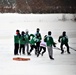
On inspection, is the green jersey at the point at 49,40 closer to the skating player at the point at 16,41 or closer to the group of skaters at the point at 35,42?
the group of skaters at the point at 35,42

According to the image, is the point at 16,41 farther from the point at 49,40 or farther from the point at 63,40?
the point at 63,40

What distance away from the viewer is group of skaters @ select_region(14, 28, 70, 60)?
4.40 m

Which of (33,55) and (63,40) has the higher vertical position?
(63,40)

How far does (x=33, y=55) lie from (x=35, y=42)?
0.16 meters

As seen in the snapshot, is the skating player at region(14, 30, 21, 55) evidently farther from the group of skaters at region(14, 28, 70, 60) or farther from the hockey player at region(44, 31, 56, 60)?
the hockey player at region(44, 31, 56, 60)

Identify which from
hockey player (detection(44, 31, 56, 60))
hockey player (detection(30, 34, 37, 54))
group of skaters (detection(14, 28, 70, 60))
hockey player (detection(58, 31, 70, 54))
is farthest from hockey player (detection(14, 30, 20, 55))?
hockey player (detection(58, 31, 70, 54))

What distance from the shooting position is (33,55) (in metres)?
4.69

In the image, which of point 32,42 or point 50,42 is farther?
point 32,42

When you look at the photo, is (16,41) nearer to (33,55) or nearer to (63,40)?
(33,55)

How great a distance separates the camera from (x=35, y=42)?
4.68 m

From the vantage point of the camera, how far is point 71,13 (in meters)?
4.07

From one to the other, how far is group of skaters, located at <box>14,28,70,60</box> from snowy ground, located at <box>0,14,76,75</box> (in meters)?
0.06

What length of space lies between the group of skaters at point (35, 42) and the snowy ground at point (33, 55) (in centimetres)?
6

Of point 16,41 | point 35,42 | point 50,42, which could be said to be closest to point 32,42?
point 35,42
